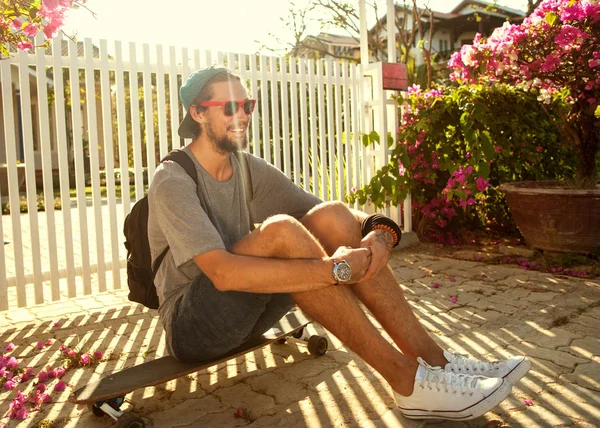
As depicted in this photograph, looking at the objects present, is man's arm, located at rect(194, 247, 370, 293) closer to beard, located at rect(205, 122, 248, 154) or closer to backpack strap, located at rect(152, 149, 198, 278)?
backpack strap, located at rect(152, 149, 198, 278)

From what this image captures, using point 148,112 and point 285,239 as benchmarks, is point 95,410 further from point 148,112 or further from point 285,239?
point 148,112

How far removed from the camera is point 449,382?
88.6 inches

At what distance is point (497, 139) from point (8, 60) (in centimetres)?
442

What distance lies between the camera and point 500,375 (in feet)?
7.86

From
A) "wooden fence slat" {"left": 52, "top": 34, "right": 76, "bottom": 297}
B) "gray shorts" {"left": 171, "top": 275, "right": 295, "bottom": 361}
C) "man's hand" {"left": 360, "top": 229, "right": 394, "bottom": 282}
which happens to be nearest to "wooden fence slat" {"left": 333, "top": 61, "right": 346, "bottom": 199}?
"wooden fence slat" {"left": 52, "top": 34, "right": 76, "bottom": 297}

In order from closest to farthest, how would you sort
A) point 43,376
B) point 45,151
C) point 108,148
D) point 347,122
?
Answer: 1. point 43,376
2. point 45,151
3. point 108,148
4. point 347,122

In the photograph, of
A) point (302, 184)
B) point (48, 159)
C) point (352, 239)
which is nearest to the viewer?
point (352, 239)

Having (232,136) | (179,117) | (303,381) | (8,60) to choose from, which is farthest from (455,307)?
(8,60)

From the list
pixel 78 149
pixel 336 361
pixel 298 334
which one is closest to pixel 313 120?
pixel 78 149

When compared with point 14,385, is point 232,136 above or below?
above

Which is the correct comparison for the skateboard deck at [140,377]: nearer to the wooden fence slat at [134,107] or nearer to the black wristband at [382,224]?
the black wristband at [382,224]

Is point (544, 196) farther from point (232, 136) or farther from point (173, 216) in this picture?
point (173, 216)

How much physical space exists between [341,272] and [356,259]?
0.10 meters

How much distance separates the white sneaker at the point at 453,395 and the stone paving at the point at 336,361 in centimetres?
11
